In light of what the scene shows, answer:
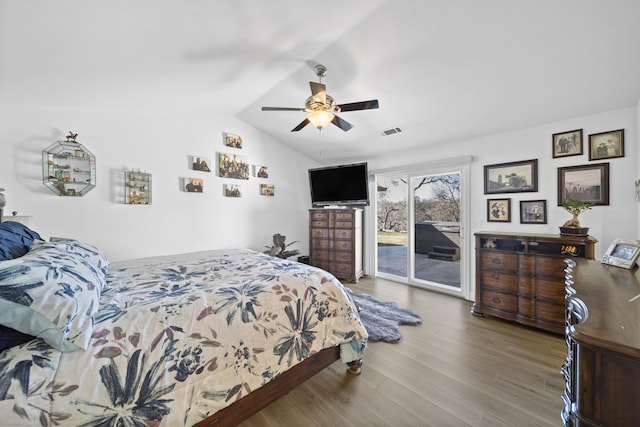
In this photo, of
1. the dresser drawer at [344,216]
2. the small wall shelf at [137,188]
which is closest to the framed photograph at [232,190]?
the small wall shelf at [137,188]

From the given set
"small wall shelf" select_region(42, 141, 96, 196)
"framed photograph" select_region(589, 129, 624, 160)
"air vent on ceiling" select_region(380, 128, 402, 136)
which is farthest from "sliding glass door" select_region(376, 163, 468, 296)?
"small wall shelf" select_region(42, 141, 96, 196)

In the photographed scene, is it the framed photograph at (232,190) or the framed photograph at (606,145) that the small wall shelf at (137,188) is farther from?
the framed photograph at (606,145)

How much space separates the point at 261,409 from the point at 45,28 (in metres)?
2.79

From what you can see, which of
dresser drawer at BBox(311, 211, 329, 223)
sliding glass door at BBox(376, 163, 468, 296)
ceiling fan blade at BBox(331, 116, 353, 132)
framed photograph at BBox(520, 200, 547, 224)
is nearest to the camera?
ceiling fan blade at BBox(331, 116, 353, 132)

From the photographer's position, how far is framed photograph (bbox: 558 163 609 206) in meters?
2.46

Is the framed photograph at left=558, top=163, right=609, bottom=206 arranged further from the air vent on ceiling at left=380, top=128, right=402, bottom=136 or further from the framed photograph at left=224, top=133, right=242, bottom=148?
the framed photograph at left=224, top=133, right=242, bottom=148

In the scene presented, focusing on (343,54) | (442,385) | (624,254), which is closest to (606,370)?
(442,385)

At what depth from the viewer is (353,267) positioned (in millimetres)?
4172

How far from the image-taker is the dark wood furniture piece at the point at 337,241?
4.22 meters

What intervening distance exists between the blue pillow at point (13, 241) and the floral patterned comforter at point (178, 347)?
458mm

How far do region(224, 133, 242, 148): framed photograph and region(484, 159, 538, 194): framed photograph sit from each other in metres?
3.77

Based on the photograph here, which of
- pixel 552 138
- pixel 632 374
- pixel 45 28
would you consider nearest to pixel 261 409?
pixel 632 374

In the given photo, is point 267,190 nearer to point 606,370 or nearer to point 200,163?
point 200,163

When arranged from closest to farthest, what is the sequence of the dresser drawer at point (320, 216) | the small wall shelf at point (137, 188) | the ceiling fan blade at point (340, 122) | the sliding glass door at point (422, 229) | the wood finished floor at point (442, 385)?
the wood finished floor at point (442, 385)
the ceiling fan blade at point (340, 122)
the small wall shelf at point (137, 188)
the sliding glass door at point (422, 229)
the dresser drawer at point (320, 216)
